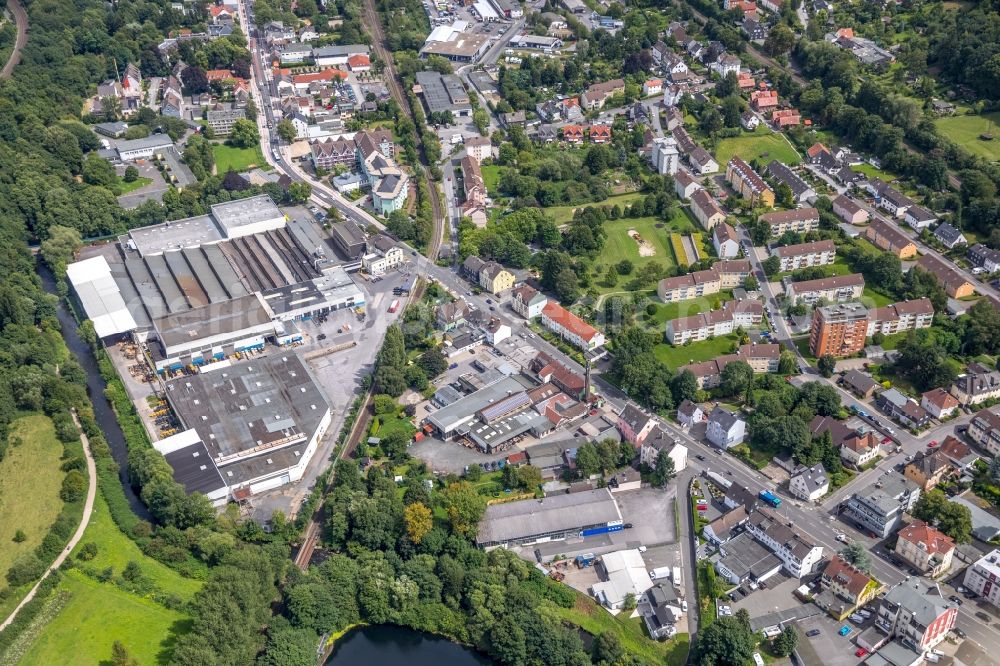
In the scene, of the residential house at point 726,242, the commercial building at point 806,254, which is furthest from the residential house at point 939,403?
the residential house at point 726,242

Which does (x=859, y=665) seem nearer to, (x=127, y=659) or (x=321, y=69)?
(x=127, y=659)

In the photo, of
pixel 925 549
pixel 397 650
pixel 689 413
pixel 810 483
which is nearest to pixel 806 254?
pixel 689 413

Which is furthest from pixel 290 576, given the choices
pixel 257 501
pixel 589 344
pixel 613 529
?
pixel 589 344

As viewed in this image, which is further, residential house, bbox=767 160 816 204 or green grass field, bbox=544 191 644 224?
green grass field, bbox=544 191 644 224

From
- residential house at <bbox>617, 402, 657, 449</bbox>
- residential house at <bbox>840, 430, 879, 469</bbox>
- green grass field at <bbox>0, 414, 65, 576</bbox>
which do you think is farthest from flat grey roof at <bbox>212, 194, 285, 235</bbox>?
residential house at <bbox>840, 430, 879, 469</bbox>

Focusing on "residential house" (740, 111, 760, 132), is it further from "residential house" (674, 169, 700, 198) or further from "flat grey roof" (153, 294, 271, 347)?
"flat grey roof" (153, 294, 271, 347)

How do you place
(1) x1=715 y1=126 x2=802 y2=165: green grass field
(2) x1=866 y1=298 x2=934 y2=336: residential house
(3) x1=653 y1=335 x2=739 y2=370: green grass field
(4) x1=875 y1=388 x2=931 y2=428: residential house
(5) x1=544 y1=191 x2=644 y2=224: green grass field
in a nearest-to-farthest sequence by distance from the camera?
(4) x1=875 y1=388 x2=931 y2=428: residential house → (3) x1=653 y1=335 x2=739 y2=370: green grass field → (2) x1=866 y1=298 x2=934 y2=336: residential house → (5) x1=544 y1=191 x2=644 y2=224: green grass field → (1) x1=715 y1=126 x2=802 y2=165: green grass field

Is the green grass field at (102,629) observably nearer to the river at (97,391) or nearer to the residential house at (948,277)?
the river at (97,391)

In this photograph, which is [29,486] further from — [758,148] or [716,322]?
[758,148]
